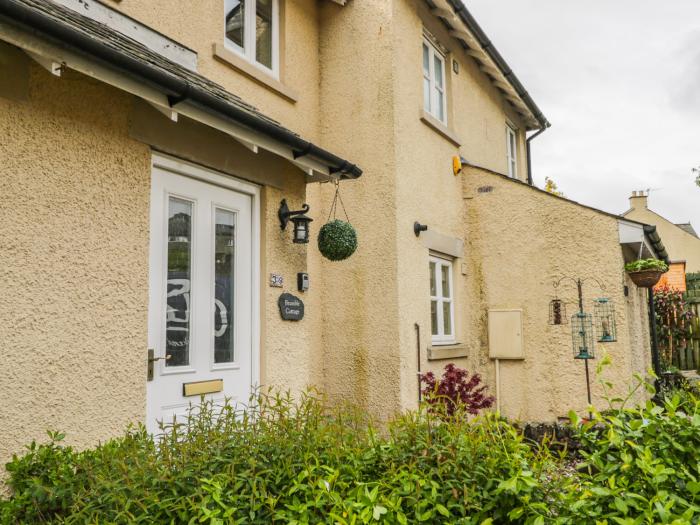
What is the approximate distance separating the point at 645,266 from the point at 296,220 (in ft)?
17.4

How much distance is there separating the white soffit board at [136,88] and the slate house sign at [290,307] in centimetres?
129

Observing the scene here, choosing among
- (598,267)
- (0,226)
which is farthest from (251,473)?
(598,267)

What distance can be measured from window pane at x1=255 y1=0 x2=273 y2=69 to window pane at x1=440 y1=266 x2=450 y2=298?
390 cm

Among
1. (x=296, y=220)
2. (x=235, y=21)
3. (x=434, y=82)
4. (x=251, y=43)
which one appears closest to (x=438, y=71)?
(x=434, y=82)

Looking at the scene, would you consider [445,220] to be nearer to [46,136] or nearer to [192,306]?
[192,306]

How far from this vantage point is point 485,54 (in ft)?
33.0

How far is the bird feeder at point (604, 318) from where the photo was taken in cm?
810

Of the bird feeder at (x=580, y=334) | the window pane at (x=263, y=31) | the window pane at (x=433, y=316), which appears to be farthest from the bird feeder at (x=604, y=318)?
the window pane at (x=263, y=31)

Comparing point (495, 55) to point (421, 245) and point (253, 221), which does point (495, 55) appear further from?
point (253, 221)

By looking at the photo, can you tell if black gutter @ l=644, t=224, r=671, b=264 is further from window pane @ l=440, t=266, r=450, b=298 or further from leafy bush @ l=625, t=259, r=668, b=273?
window pane @ l=440, t=266, r=450, b=298

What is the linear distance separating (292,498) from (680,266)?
48.6 feet

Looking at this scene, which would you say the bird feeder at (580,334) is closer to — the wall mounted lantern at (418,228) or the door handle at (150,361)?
the wall mounted lantern at (418,228)

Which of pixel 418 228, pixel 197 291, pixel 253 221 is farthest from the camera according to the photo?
pixel 418 228

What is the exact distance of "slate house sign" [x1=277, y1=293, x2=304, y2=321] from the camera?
5.90m
